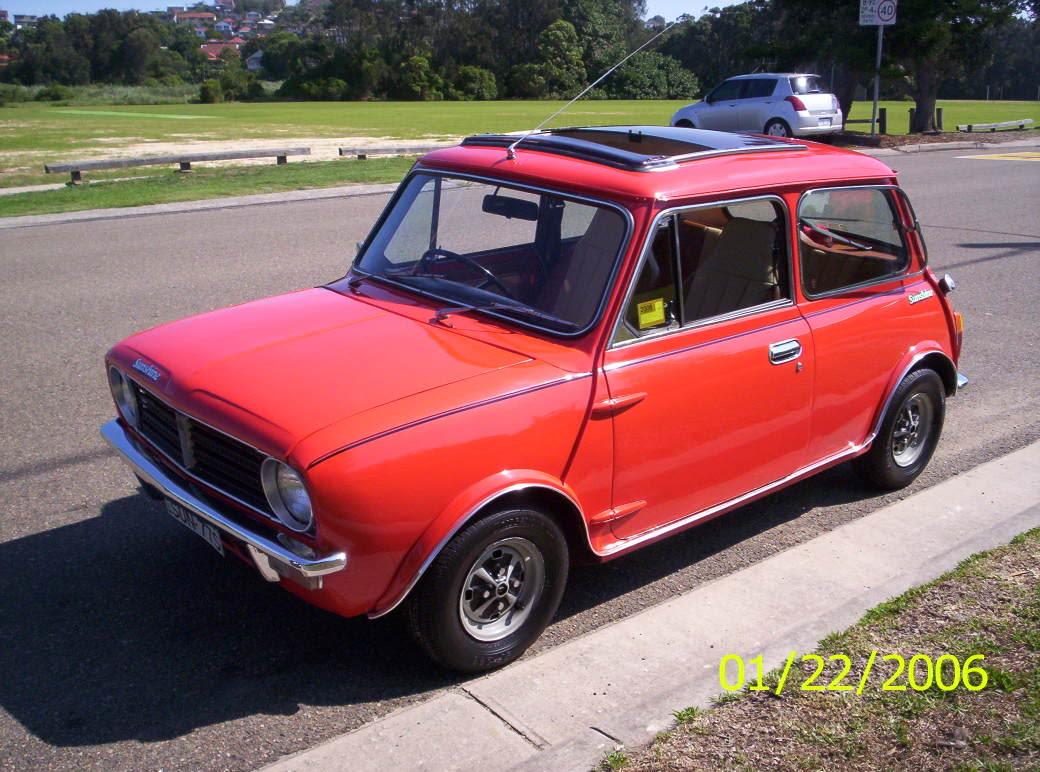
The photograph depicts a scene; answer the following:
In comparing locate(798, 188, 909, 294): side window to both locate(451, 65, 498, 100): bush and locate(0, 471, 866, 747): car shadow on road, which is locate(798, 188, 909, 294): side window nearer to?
locate(0, 471, 866, 747): car shadow on road

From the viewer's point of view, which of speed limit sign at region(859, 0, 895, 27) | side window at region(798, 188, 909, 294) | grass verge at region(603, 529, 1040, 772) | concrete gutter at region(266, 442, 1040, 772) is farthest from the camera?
speed limit sign at region(859, 0, 895, 27)

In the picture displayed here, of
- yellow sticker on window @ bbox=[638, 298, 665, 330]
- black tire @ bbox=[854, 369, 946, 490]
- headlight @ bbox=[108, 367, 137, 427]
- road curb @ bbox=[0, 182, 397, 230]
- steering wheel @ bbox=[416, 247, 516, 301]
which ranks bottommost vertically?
black tire @ bbox=[854, 369, 946, 490]

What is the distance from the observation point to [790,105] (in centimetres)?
2614

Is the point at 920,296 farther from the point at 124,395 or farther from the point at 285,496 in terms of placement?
the point at 124,395

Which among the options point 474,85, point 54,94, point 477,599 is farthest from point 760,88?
point 54,94

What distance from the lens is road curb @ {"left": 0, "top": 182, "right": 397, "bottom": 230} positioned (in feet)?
47.8

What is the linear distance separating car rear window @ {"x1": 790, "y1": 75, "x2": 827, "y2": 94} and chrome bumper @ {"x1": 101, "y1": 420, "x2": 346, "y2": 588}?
24.9m

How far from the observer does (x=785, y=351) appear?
14.9ft

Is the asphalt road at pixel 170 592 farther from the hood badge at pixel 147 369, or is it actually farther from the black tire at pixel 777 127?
the black tire at pixel 777 127

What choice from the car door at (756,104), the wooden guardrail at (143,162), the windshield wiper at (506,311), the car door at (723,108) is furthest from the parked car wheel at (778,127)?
the windshield wiper at (506,311)

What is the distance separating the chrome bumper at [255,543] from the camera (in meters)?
3.33

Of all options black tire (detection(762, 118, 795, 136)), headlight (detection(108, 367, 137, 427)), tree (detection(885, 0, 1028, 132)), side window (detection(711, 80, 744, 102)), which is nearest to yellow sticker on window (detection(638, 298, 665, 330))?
headlight (detection(108, 367, 137, 427))

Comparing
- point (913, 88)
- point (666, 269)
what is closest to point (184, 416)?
A: point (666, 269)

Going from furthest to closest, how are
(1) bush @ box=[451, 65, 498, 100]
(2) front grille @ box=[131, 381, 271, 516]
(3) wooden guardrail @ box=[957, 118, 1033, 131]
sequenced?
(1) bush @ box=[451, 65, 498, 100] < (3) wooden guardrail @ box=[957, 118, 1033, 131] < (2) front grille @ box=[131, 381, 271, 516]
